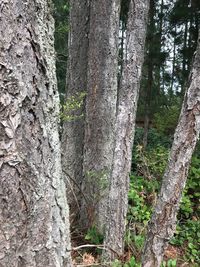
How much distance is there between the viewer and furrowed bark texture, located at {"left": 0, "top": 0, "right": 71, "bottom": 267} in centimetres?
84

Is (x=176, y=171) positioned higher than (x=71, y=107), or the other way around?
(x=71, y=107)

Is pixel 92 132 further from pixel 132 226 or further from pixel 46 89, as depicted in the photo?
pixel 46 89

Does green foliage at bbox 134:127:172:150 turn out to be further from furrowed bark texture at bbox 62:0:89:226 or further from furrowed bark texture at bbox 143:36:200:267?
furrowed bark texture at bbox 143:36:200:267

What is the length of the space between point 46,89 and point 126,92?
2.26 meters

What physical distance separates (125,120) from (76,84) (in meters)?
1.74

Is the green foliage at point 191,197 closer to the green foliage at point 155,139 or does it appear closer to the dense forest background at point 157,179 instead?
the dense forest background at point 157,179

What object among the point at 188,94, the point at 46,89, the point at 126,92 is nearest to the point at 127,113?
the point at 126,92

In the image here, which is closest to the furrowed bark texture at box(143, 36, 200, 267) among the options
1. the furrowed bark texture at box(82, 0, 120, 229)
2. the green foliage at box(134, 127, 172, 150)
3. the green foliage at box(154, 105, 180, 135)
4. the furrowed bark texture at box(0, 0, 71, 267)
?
the furrowed bark texture at box(82, 0, 120, 229)

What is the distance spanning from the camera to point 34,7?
903mm

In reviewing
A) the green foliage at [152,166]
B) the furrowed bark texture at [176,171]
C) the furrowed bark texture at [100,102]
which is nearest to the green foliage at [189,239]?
the green foliage at [152,166]

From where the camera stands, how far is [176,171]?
2.60m

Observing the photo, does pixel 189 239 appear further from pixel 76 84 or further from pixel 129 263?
pixel 76 84

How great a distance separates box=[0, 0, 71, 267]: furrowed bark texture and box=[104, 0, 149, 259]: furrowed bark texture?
219 centimetres

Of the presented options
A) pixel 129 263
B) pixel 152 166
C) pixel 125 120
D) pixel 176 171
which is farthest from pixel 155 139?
pixel 176 171
